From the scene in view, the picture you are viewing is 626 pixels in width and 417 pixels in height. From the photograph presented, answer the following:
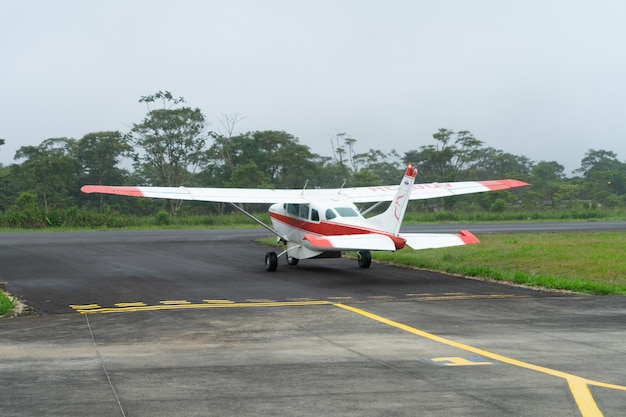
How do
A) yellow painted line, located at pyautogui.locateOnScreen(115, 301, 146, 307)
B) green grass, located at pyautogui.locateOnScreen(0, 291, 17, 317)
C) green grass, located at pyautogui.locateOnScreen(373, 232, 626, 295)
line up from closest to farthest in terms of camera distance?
green grass, located at pyautogui.locateOnScreen(0, 291, 17, 317) < yellow painted line, located at pyautogui.locateOnScreen(115, 301, 146, 307) < green grass, located at pyautogui.locateOnScreen(373, 232, 626, 295)

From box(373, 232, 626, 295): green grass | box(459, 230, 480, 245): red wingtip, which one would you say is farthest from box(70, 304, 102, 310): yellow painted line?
box(373, 232, 626, 295): green grass

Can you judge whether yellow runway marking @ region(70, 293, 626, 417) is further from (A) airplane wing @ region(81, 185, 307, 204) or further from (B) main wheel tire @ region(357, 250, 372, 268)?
(A) airplane wing @ region(81, 185, 307, 204)

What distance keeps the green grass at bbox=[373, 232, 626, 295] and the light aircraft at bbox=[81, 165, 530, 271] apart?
1416 mm

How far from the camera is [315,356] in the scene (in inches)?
416

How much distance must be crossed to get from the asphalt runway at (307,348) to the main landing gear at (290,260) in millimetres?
1866

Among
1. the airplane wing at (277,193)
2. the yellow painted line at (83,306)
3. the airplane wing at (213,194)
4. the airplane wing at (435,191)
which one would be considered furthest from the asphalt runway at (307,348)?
the airplane wing at (435,191)

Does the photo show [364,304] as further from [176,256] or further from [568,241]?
[568,241]

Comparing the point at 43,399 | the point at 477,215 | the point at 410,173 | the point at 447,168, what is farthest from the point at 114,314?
the point at 447,168

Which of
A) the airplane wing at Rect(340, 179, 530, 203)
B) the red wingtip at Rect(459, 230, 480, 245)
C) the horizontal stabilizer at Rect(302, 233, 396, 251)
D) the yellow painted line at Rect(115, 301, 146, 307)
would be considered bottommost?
the yellow painted line at Rect(115, 301, 146, 307)

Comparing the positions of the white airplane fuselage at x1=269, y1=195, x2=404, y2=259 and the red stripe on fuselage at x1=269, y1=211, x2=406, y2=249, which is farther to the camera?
the white airplane fuselage at x1=269, y1=195, x2=404, y2=259

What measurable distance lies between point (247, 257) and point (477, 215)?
36.9 meters

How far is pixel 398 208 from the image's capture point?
20.3 meters

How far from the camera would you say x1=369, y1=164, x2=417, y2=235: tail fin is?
20328 millimetres

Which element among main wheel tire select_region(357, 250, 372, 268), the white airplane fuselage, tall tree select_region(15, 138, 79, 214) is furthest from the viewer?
tall tree select_region(15, 138, 79, 214)
